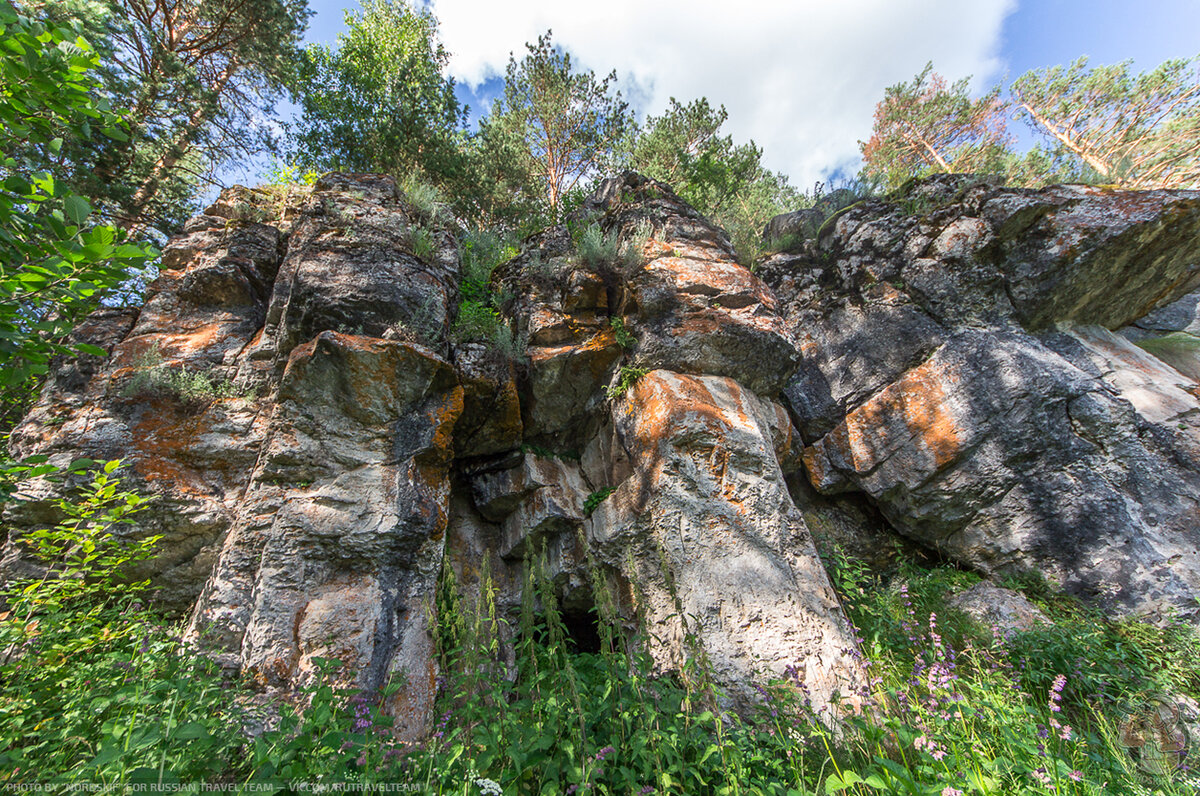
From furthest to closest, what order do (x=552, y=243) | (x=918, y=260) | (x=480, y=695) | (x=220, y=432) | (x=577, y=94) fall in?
(x=577, y=94), (x=552, y=243), (x=918, y=260), (x=220, y=432), (x=480, y=695)

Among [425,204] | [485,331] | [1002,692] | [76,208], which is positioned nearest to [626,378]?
[485,331]

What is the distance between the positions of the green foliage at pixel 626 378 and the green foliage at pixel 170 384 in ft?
15.6

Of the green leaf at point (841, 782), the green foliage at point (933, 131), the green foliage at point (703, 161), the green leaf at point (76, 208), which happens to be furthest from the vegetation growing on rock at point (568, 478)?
the green foliage at point (933, 131)

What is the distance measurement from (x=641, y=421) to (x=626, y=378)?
0.73m

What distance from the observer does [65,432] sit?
4.64 meters

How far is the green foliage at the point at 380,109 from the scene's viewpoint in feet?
35.0

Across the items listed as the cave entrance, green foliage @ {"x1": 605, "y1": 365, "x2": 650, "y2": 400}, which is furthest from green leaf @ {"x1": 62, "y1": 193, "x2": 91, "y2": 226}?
the cave entrance

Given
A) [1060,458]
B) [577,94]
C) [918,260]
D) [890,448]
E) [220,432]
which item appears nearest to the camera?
[220,432]

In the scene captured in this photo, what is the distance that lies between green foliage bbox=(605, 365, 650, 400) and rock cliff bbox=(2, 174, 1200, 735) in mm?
42

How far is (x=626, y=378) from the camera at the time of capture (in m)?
6.11

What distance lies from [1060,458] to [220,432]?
404 inches

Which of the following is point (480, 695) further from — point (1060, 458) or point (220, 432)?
point (1060, 458)

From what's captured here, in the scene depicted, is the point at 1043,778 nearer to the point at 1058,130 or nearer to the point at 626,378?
the point at 626,378

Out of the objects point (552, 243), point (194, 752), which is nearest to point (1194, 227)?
point (552, 243)
